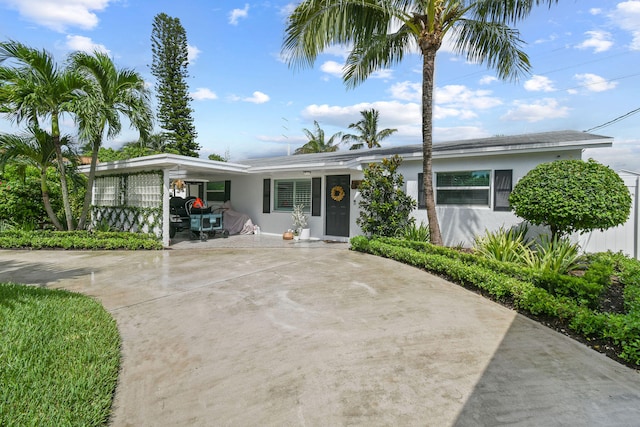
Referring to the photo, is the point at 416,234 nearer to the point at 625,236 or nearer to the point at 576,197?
the point at 576,197

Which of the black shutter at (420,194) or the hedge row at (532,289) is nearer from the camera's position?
the hedge row at (532,289)

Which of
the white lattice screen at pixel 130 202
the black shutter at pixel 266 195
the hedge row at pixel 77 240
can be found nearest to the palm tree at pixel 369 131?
the black shutter at pixel 266 195

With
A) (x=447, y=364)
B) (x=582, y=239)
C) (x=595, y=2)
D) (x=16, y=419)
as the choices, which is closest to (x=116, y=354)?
(x=16, y=419)

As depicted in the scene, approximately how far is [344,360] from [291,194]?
9.87 m

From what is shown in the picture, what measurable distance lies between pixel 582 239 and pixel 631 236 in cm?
87

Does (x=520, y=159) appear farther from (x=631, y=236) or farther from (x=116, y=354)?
(x=116, y=354)

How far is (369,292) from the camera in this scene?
555 centimetres

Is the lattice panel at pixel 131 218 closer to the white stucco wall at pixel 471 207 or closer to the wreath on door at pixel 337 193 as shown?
the wreath on door at pixel 337 193

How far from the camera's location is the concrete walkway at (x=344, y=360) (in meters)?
2.54

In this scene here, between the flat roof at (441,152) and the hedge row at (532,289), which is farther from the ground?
the flat roof at (441,152)

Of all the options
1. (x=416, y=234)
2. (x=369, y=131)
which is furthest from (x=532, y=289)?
(x=369, y=131)

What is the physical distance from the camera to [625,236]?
769cm

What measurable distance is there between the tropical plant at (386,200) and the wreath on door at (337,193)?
1808mm

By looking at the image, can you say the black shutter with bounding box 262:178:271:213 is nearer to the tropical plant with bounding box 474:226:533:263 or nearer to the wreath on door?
the wreath on door
